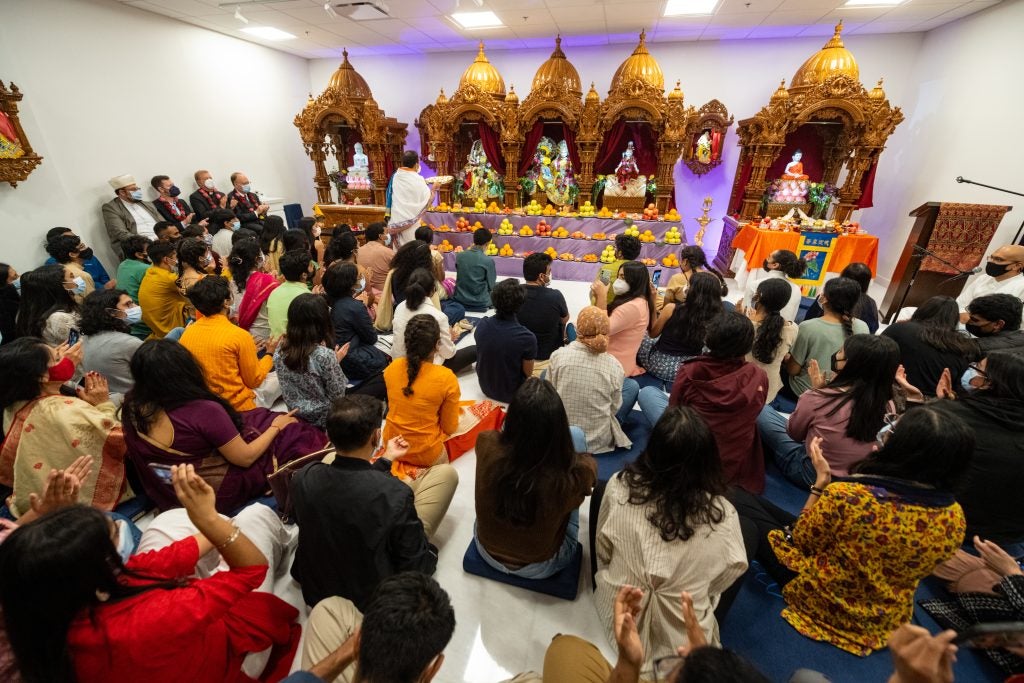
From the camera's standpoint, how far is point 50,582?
865 millimetres

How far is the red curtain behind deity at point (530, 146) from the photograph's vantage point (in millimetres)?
7152

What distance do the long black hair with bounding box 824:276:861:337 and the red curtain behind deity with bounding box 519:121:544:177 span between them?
5.56 m

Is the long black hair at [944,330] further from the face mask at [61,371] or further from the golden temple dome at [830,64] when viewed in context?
the golden temple dome at [830,64]

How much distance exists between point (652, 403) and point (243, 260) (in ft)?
11.5

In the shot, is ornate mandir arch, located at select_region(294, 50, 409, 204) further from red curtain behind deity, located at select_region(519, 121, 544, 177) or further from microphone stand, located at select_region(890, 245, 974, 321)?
microphone stand, located at select_region(890, 245, 974, 321)

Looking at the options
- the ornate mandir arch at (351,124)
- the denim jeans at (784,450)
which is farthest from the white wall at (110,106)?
the denim jeans at (784,450)

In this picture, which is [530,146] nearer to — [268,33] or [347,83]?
[347,83]

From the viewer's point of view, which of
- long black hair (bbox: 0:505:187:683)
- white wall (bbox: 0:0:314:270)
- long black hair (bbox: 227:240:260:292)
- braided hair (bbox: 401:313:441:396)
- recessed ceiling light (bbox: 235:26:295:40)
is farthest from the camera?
recessed ceiling light (bbox: 235:26:295:40)

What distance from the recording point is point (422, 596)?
0.96m

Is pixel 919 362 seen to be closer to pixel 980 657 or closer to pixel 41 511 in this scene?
pixel 980 657

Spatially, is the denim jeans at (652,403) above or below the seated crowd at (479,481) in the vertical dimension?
below

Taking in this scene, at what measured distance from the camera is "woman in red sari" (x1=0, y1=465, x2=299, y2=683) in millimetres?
861

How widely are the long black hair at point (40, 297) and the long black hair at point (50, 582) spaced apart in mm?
2746

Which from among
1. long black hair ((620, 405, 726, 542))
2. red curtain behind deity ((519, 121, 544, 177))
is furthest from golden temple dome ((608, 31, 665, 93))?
long black hair ((620, 405, 726, 542))
